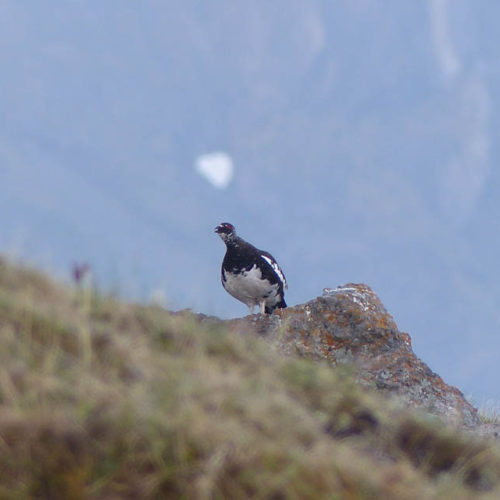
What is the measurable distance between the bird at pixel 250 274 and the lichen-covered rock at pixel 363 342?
429 centimetres

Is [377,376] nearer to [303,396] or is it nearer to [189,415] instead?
[303,396]

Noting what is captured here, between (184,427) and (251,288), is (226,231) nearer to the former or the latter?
(251,288)

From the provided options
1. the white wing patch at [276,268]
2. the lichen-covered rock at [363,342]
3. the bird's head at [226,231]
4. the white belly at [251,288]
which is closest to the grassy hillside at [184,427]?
the lichen-covered rock at [363,342]

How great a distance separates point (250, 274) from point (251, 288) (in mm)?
312

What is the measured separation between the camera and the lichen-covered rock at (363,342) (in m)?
7.59

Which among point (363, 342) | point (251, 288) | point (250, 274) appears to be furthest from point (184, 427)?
point (251, 288)

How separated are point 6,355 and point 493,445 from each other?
255 cm

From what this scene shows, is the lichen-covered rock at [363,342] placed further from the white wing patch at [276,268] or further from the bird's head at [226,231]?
the bird's head at [226,231]

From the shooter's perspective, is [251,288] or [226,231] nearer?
[251,288]

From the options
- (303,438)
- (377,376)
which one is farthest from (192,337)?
(377,376)

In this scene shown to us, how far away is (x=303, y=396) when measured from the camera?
3.86 meters

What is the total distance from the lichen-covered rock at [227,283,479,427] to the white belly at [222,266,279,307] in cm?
423

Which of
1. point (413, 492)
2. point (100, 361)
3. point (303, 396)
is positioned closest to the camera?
point (413, 492)

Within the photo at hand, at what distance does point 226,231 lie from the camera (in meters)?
14.5
